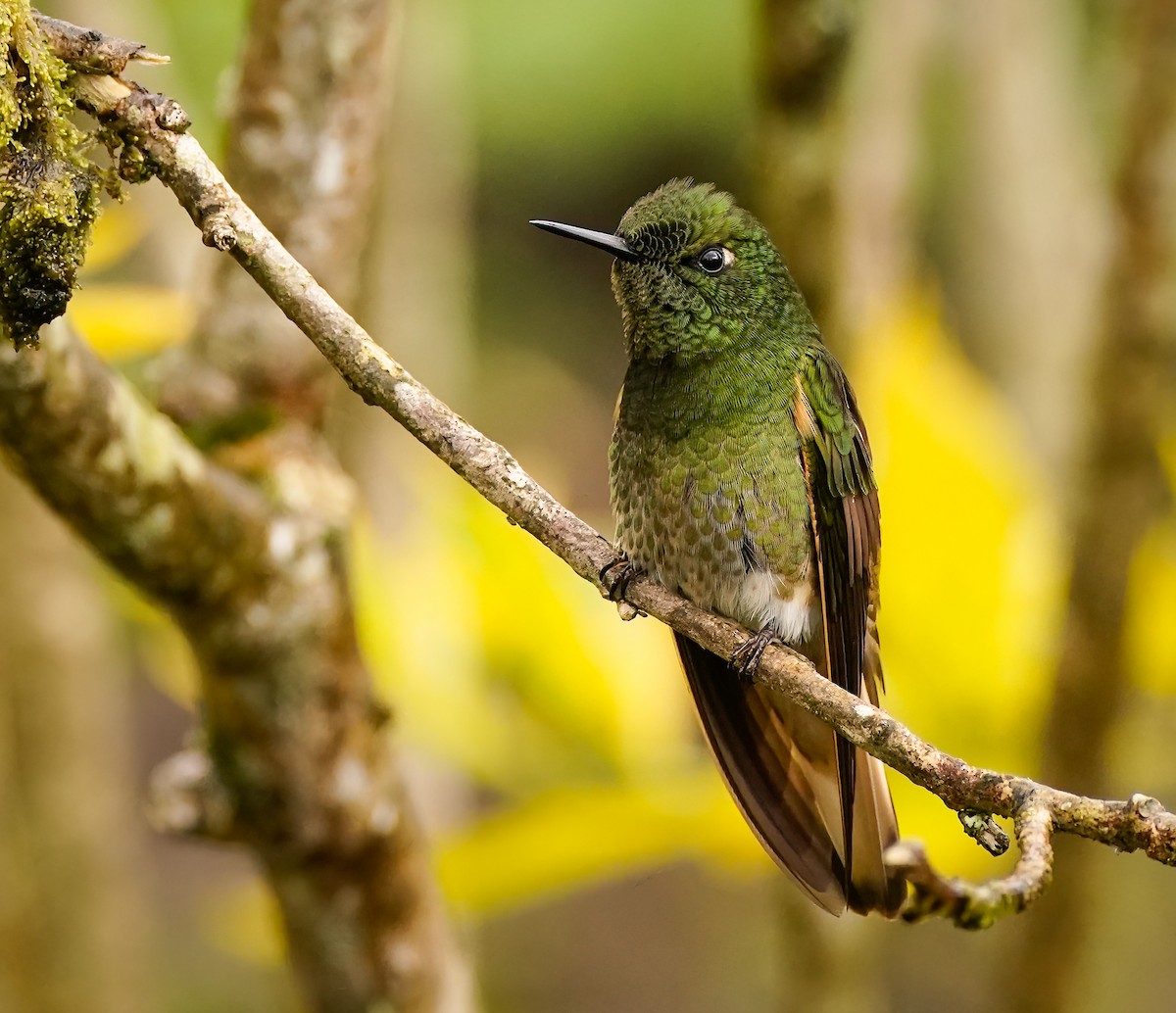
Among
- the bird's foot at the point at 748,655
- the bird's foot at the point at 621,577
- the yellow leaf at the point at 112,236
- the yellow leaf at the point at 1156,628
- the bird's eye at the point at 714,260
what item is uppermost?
the yellow leaf at the point at 112,236

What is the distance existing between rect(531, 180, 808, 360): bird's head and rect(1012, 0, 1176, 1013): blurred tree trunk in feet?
2.78

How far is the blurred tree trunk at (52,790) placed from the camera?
10.7ft

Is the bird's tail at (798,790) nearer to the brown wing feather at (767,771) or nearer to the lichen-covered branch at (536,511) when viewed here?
the brown wing feather at (767,771)

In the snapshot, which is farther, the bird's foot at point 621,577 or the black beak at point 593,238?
the bird's foot at point 621,577

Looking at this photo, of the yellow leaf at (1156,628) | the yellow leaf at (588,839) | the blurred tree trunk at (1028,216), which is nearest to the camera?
the yellow leaf at (588,839)

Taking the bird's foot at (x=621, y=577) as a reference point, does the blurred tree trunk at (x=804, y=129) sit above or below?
above

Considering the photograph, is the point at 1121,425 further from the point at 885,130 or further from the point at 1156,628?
the point at 885,130

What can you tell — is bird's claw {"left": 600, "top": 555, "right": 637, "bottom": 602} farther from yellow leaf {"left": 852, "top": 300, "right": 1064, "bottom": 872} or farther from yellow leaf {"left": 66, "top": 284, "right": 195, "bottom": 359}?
yellow leaf {"left": 852, "top": 300, "right": 1064, "bottom": 872}

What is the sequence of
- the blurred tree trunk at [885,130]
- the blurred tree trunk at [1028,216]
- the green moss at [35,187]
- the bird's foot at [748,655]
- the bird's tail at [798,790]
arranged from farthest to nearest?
the blurred tree trunk at [1028,216]
the blurred tree trunk at [885,130]
the bird's foot at [748,655]
the bird's tail at [798,790]
the green moss at [35,187]

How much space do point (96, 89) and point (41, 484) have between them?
55 centimetres

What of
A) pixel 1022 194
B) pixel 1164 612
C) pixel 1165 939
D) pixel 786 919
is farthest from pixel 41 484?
pixel 1165 939

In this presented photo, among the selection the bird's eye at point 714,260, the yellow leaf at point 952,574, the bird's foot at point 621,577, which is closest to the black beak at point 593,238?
the bird's eye at point 714,260

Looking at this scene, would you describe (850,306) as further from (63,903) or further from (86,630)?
(63,903)

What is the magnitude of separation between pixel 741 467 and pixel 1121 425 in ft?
3.06
